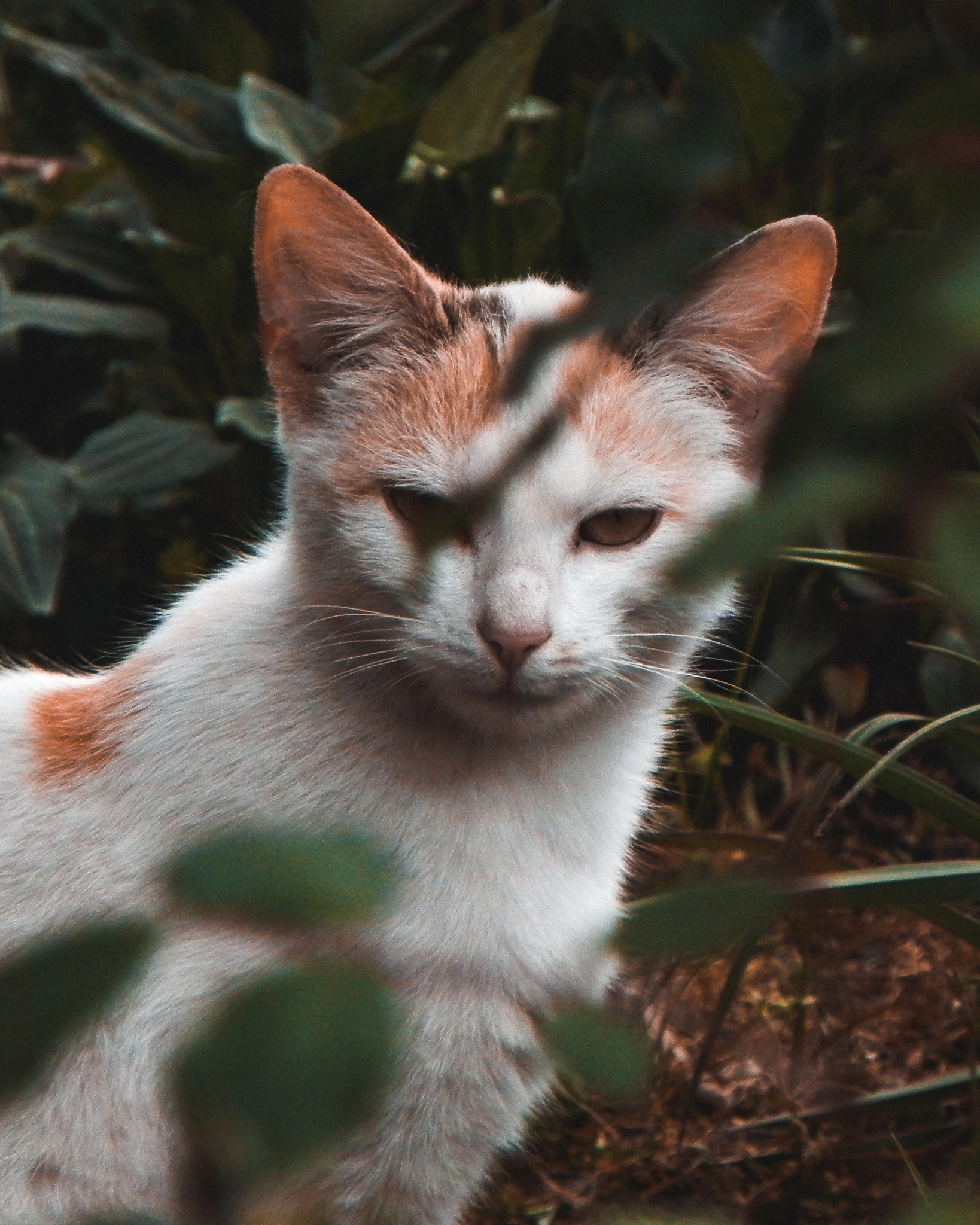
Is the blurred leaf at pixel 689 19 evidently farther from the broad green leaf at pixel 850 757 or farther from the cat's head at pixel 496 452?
the broad green leaf at pixel 850 757

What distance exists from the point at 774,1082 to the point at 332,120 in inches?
65.0

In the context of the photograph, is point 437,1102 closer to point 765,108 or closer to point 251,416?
point 251,416

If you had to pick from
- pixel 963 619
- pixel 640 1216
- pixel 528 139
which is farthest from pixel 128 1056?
pixel 528 139

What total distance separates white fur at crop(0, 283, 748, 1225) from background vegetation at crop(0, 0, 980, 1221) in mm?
137

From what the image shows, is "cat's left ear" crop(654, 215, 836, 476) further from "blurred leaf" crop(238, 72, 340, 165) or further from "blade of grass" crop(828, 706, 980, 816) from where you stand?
"blurred leaf" crop(238, 72, 340, 165)

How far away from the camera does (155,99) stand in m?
2.17

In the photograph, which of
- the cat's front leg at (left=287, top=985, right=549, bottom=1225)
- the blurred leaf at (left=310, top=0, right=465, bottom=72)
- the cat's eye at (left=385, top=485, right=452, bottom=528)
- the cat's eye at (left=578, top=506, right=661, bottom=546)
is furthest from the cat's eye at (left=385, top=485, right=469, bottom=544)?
the blurred leaf at (left=310, top=0, right=465, bottom=72)

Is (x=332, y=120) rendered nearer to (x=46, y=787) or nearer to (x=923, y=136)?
(x=46, y=787)

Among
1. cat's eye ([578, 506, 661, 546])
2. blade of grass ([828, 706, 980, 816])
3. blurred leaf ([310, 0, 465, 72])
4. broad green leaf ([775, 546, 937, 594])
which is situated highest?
blurred leaf ([310, 0, 465, 72])

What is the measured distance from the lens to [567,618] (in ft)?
3.42

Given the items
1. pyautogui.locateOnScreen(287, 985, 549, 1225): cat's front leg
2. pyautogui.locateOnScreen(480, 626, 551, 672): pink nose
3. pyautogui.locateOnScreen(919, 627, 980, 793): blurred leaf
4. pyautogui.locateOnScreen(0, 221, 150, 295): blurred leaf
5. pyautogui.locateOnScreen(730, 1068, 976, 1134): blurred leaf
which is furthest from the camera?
pyautogui.locateOnScreen(0, 221, 150, 295): blurred leaf

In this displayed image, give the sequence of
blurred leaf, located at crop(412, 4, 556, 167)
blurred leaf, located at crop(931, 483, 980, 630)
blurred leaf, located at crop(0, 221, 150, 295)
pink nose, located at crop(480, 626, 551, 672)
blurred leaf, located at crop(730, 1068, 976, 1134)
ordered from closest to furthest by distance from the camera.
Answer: blurred leaf, located at crop(931, 483, 980, 630), pink nose, located at crop(480, 626, 551, 672), blurred leaf, located at crop(730, 1068, 976, 1134), blurred leaf, located at crop(412, 4, 556, 167), blurred leaf, located at crop(0, 221, 150, 295)

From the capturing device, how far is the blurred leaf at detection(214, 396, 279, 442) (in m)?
1.92

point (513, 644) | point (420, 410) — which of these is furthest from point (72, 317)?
point (513, 644)
